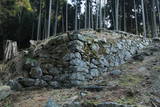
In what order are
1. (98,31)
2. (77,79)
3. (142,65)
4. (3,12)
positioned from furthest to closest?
(3,12)
(98,31)
(142,65)
(77,79)

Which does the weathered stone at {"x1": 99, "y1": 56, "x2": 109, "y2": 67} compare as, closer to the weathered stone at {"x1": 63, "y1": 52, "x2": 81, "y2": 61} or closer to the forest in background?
the weathered stone at {"x1": 63, "y1": 52, "x2": 81, "y2": 61}

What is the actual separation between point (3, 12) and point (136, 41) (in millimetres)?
10277

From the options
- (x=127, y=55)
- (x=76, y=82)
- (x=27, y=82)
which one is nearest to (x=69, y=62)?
(x=76, y=82)

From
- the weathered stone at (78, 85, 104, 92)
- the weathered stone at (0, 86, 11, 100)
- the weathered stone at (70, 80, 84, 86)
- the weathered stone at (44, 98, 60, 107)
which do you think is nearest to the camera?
the weathered stone at (44, 98, 60, 107)

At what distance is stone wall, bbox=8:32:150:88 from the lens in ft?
20.3

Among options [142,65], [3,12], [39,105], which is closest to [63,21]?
[3,12]

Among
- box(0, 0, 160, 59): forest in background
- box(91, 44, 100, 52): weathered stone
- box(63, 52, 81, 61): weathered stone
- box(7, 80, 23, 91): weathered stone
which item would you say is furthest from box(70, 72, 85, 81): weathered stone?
box(0, 0, 160, 59): forest in background

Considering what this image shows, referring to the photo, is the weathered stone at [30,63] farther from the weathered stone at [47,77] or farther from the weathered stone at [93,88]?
the weathered stone at [93,88]

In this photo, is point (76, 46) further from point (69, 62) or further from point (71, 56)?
point (69, 62)

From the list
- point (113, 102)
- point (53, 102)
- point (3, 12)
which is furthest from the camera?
point (3, 12)

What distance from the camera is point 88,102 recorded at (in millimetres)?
4590

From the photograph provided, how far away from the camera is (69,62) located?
20.6 ft

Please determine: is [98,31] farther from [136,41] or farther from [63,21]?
[63,21]

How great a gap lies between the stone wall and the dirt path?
1.29 ft
